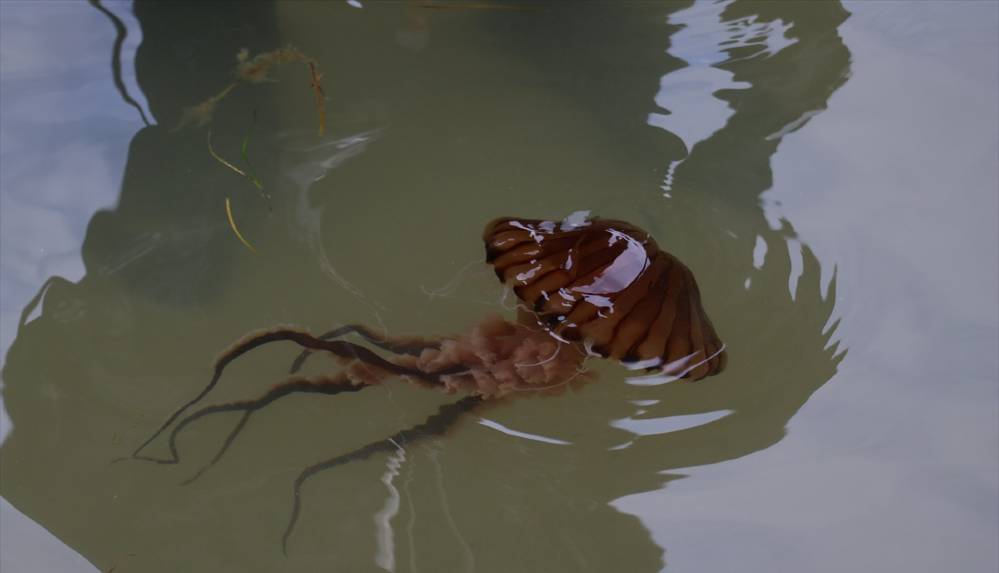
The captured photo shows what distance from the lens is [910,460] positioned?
1.71 metres

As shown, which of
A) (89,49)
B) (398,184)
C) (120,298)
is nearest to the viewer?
(120,298)

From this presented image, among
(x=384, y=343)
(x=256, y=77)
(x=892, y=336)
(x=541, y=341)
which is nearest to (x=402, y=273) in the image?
(x=384, y=343)

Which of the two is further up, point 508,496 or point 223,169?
point 223,169

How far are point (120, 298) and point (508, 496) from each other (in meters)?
0.96

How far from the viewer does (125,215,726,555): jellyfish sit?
166cm

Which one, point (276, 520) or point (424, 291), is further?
point (424, 291)

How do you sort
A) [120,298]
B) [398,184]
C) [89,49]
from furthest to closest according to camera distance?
[89,49]
[398,184]
[120,298]

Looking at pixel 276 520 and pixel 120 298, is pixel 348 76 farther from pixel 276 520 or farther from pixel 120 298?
pixel 276 520

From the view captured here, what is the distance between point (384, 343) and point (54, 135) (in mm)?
1060

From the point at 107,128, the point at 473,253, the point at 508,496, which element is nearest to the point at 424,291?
the point at 473,253

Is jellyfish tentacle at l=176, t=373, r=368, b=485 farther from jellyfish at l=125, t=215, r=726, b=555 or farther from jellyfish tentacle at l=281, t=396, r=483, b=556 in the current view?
jellyfish tentacle at l=281, t=396, r=483, b=556

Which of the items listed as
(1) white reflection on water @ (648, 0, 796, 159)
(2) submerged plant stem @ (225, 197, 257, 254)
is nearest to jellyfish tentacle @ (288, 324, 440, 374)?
(2) submerged plant stem @ (225, 197, 257, 254)

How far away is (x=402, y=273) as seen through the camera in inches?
76.2

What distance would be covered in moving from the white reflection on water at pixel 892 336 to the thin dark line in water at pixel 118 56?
1.58 m
